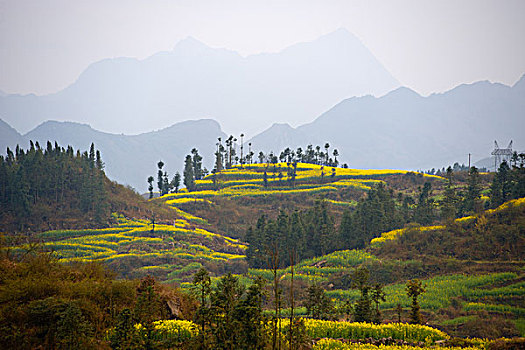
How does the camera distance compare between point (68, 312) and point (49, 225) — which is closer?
Answer: point (68, 312)

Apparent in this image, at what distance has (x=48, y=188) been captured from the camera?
178 feet

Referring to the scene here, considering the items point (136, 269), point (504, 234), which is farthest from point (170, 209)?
point (504, 234)

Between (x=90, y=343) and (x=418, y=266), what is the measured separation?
27129mm

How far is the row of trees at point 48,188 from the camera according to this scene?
49.5 metres

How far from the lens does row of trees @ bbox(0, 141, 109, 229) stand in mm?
49500

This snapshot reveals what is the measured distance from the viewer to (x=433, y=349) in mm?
10469

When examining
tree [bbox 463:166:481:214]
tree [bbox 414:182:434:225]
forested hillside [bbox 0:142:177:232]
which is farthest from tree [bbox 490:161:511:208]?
forested hillside [bbox 0:142:177:232]

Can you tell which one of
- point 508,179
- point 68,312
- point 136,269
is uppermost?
point 508,179

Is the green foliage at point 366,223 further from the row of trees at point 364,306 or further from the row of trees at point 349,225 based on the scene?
the row of trees at point 364,306

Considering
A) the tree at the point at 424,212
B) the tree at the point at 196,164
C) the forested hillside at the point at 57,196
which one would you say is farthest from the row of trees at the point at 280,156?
the tree at the point at 424,212

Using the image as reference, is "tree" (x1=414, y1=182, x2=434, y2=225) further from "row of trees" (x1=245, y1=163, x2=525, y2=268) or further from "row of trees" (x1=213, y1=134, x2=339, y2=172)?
"row of trees" (x1=213, y1=134, x2=339, y2=172)

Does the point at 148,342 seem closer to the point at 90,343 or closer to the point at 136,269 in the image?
the point at 90,343

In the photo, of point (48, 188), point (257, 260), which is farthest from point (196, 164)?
point (257, 260)

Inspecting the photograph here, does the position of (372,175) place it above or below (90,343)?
above
